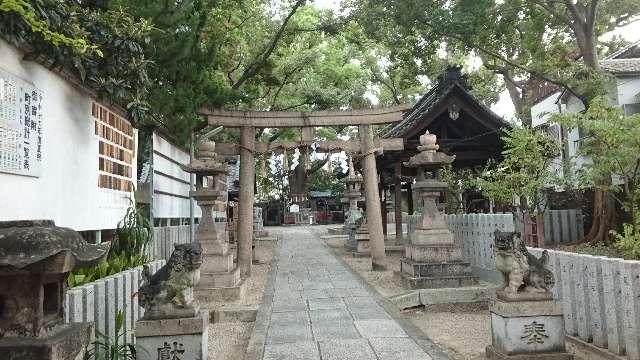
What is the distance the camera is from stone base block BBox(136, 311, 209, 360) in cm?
506

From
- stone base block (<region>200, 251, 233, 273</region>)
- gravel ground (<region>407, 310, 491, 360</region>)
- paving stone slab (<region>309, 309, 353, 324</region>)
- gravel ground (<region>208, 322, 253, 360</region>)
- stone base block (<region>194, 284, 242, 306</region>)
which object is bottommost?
gravel ground (<region>407, 310, 491, 360</region>)

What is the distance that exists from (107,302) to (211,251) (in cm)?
467

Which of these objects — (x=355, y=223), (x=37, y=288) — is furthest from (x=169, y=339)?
(x=355, y=223)

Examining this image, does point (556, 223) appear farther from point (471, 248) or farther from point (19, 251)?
point (19, 251)

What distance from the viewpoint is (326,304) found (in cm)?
890

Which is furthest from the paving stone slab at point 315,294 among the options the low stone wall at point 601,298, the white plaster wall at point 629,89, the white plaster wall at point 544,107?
the white plaster wall at point 544,107

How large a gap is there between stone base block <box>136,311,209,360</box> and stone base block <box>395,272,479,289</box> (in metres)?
5.93

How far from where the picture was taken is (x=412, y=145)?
50.9ft

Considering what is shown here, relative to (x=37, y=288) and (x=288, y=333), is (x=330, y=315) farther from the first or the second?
(x=37, y=288)

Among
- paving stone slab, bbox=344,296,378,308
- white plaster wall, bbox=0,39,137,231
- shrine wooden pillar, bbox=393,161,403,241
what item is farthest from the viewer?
shrine wooden pillar, bbox=393,161,403,241

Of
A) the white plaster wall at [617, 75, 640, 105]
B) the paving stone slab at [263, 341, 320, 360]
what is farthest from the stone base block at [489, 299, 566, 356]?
the white plaster wall at [617, 75, 640, 105]

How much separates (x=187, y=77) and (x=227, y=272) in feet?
14.1

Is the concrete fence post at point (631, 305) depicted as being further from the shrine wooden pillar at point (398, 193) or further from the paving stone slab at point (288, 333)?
the shrine wooden pillar at point (398, 193)

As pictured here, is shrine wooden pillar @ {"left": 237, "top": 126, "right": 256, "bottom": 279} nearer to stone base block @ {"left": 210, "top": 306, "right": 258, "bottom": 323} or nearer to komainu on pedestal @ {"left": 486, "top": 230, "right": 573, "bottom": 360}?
stone base block @ {"left": 210, "top": 306, "right": 258, "bottom": 323}
